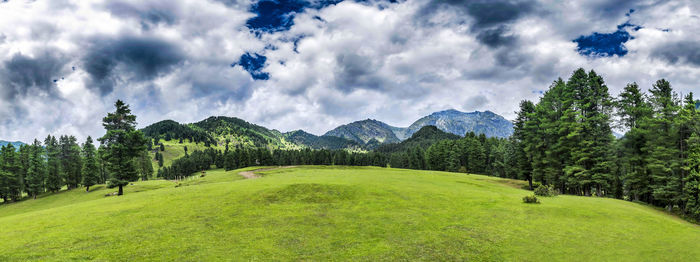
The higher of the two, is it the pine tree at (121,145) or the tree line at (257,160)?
the pine tree at (121,145)

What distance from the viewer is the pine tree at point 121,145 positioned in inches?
1740

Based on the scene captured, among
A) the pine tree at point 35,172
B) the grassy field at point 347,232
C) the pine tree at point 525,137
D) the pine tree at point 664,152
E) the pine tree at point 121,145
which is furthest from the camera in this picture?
the pine tree at point 35,172

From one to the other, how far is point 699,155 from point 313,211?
135 ft

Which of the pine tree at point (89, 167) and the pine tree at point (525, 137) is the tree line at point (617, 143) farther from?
the pine tree at point (89, 167)

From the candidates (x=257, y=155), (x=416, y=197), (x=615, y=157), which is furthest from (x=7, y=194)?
(x=615, y=157)

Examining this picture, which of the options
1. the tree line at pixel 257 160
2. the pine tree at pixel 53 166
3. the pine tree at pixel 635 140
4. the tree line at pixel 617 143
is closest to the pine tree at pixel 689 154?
the tree line at pixel 617 143

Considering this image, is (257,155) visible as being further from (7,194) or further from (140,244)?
(140,244)

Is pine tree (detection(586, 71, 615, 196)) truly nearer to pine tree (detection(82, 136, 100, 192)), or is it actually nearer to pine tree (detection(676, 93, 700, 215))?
pine tree (detection(676, 93, 700, 215))

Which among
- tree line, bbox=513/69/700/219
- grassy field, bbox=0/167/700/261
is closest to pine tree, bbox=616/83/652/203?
tree line, bbox=513/69/700/219

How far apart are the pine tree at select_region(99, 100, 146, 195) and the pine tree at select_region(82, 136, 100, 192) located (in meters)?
36.9

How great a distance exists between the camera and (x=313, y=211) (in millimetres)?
23547

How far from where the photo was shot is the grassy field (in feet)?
49.5

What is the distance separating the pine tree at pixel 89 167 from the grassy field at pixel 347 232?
63024 mm

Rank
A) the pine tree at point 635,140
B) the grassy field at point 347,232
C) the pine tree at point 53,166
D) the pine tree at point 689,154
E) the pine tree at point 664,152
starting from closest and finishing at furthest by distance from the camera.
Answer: the grassy field at point 347,232 < the pine tree at point 689,154 < the pine tree at point 664,152 < the pine tree at point 635,140 < the pine tree at point 53,166
